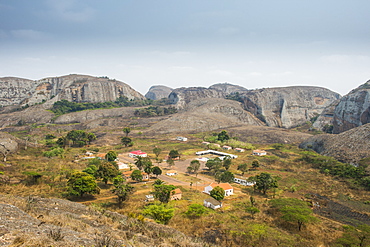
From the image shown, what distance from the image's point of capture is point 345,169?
39719 mm

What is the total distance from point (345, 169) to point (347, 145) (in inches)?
586

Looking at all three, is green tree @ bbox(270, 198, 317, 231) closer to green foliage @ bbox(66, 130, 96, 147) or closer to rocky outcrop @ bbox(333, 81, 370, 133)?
green foliage @ bbox(66, 130, 96, 147)

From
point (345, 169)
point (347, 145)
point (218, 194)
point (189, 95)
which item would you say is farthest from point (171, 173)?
point (189, 95)

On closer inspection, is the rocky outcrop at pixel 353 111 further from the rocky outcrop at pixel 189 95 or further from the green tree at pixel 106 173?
the rocky outcrop at pixel 189 95

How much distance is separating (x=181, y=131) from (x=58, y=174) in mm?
61742

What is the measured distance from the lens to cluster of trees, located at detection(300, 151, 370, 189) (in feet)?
117

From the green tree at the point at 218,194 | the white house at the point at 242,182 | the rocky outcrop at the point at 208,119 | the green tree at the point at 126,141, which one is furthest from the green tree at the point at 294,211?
the rocky outcrop at the point at 208,119

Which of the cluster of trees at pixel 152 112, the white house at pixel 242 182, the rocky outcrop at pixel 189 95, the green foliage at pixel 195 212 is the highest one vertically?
the rocky outcrop at pixel 189 95

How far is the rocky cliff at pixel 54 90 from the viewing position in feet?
415

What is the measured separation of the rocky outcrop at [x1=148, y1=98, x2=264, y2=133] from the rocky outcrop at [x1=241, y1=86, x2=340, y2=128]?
781 centimetres

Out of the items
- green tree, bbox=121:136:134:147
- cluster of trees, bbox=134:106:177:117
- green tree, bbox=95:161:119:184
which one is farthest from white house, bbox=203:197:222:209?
cluster of trees, bbox=134:106:177:117

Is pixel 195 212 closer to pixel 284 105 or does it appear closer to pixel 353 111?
pixel 353 111

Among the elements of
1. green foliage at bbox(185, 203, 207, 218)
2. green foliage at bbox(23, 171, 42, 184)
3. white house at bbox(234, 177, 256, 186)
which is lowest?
white house at bbox(234, 177, 256, 186)

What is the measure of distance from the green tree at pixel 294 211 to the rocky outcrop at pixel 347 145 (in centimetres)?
2913
